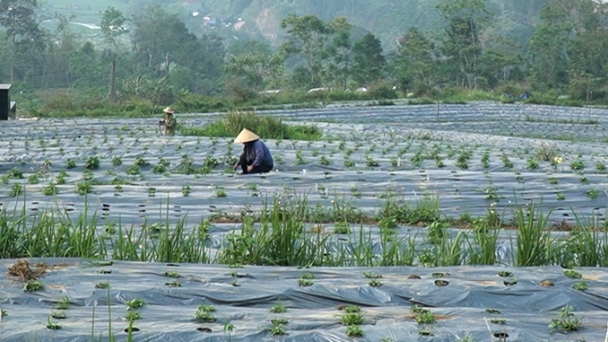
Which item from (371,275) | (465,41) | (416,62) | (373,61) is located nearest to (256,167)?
(371,275)

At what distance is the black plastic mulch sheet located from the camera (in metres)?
4.67

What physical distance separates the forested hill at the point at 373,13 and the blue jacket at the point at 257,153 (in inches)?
2064

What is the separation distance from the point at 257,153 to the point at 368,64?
3113 centimetres

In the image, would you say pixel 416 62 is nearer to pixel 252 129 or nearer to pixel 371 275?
pixel 252 129

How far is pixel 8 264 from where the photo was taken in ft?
19.4

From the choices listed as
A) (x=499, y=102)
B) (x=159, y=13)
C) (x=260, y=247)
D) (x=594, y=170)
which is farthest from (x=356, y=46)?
(x=260, y=247)

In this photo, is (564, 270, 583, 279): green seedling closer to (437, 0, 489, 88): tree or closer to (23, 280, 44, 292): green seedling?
(23, 280, 44, 292): green seedling

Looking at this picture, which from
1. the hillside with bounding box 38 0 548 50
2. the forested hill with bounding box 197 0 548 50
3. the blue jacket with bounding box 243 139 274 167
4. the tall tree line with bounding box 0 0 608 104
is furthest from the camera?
the hillside with bounding box 38 0 548 50

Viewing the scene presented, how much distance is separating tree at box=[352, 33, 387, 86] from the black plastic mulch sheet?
36838mm

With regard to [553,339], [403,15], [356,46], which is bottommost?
[553,339]

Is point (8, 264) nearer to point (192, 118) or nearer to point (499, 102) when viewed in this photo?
point (192, 118)

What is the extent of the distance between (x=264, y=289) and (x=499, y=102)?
1218 inches

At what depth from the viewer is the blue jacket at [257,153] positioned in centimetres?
1213

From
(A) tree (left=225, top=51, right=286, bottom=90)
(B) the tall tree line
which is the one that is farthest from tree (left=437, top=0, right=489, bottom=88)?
(A) tree (left=225, top=51, right=286, bottom=90)
